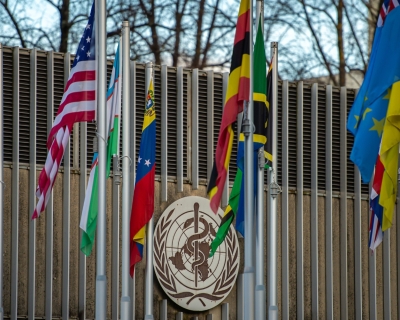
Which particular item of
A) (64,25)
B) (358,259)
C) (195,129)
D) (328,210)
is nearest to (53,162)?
(195,129)

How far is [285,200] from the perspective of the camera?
2494cm

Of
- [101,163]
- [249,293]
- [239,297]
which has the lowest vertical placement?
[239,297]

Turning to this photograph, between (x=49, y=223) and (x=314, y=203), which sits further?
(x=314, y=203)

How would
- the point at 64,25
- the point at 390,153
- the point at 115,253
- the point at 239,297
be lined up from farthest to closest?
the point at 64,25 → the point at 239,297 → the point at 115,253 → the point at 390,153

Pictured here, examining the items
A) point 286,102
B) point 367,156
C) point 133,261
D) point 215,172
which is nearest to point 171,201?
point 286,102

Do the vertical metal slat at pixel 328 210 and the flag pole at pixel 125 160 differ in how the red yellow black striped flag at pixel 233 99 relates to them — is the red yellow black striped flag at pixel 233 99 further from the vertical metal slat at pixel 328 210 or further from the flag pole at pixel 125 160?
the vertical metal slat at pixel 328 210

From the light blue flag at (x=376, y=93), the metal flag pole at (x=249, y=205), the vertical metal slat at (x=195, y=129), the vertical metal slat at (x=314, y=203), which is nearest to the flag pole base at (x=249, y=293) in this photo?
the metal flag pole at (x=249, y=205)

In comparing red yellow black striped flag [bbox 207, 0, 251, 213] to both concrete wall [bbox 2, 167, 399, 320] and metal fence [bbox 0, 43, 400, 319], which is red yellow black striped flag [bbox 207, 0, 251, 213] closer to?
metal fence [bbox 0, 43, 400, 319]

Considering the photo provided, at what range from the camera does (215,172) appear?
16.0 meters

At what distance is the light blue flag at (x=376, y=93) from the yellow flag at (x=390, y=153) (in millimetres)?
178

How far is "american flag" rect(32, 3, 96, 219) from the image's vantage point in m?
16.6

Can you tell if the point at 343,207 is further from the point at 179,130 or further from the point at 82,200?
the point at 82,200

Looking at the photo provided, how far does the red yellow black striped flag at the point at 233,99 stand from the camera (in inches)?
628

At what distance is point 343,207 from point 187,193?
3906 mm
